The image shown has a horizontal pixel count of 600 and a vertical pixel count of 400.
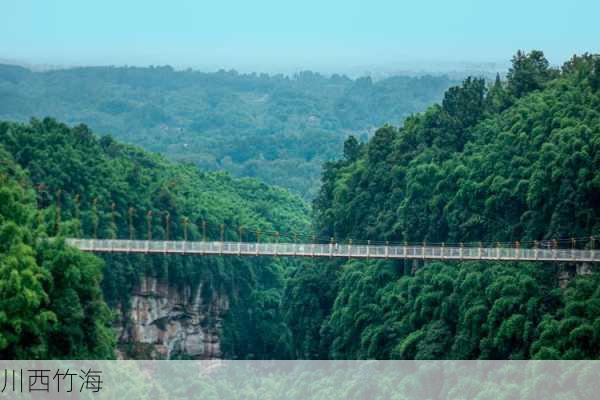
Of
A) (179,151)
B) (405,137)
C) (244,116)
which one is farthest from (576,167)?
(244,116)

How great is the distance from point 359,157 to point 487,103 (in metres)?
7.58

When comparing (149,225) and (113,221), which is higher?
(149,225)

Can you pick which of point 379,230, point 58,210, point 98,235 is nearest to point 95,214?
point 98,235

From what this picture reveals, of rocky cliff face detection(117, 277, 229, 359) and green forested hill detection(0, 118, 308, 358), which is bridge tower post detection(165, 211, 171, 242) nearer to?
green forested hill detection(0, 118, 308, 358)

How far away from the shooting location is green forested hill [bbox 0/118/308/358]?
59781 mm

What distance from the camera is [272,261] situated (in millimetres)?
95375

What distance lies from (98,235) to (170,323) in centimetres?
666

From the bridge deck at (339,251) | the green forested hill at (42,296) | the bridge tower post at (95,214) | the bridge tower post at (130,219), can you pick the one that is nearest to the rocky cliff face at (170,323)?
the bridge tower post at (130,219)

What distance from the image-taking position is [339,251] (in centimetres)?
6912

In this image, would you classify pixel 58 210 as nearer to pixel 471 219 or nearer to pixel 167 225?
pixel 167 225

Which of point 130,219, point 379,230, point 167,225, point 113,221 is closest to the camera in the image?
point 130,219

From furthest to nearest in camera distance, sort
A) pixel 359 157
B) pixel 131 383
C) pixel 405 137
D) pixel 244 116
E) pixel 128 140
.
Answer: pixel 244 116
pixel 128 140
pixel 359 157
pixel 405 137
pixel 131 383

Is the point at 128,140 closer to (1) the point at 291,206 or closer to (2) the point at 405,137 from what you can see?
(1) the point at 291,206

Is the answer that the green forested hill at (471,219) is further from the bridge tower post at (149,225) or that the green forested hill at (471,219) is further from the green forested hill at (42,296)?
the green forested hill at (42,296)
